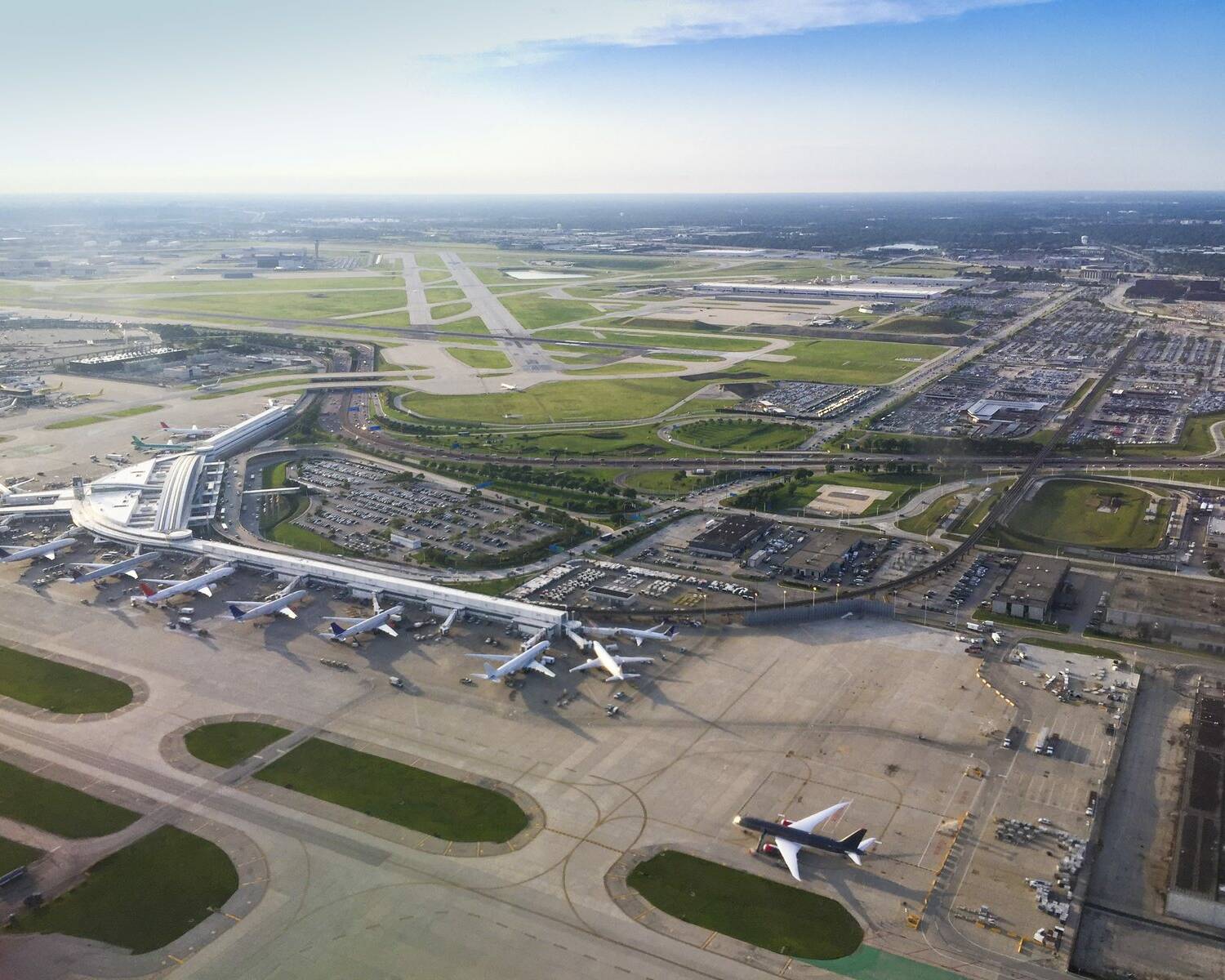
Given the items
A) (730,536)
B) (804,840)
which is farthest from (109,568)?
(804,840)

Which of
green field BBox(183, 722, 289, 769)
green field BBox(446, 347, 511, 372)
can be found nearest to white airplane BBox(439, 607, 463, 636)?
green field BBox(183, 722, 289, 769)

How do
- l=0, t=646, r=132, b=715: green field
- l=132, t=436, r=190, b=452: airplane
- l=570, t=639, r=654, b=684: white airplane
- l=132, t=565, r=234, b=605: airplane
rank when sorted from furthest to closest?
l=132, t=436, r=190, b=452: airplane
l=132, t=565, r=234, b=605: airplane
l=570, t=639, r=654, b=684: white airplane
l=0, t=646, r=132, b=715: green field

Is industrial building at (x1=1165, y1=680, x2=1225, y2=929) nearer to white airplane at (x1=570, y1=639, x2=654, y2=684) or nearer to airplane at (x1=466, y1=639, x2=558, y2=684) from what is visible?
white airplane at (x1=570, y1=639, x2=654, y2=684)

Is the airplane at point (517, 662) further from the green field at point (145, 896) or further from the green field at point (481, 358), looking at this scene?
the green field at point (481, 358)

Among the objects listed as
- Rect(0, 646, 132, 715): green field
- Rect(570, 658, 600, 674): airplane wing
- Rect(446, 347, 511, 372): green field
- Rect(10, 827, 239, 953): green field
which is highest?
Rect(446, 347, 511, 372): green field

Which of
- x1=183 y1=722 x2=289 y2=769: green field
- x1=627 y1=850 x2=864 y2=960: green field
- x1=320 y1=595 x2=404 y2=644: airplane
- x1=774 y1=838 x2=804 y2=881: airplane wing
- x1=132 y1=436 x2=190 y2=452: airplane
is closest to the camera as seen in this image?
x1=627 y1=850 x2=864 y2=960: green field

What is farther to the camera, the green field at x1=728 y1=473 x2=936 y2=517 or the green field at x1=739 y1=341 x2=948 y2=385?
the green field at x1=739 y1=341 x2=948 y2=385

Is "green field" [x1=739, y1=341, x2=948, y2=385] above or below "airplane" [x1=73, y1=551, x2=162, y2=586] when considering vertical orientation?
above
